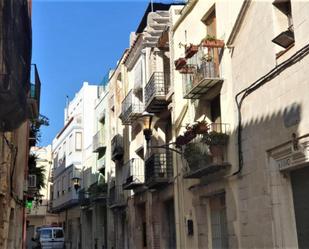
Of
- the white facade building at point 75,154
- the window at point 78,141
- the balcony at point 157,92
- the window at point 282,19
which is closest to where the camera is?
the window at point 282,19

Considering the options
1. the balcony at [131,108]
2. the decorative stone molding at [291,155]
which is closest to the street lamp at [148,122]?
the balcony at [131,108]

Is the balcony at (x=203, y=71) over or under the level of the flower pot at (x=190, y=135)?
over

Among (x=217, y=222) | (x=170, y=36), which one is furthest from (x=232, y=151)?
(x=170, y=36)

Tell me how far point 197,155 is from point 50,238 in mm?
25497

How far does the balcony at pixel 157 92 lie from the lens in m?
19.0

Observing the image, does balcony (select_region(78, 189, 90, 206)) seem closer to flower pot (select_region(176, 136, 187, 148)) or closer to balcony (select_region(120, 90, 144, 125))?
balcony (select_region(120, 90, 144, 125))

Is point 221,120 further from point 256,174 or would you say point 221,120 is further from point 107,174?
point 107,174

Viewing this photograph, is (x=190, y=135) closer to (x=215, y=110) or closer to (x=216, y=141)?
(x=215, y=110)

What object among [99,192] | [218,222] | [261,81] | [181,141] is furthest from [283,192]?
[99,192]

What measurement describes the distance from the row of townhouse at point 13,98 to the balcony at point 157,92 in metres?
4.18

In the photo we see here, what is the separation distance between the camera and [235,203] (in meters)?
12.7

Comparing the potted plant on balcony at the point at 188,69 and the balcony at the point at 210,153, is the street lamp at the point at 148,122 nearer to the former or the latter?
the potted plant on balcony at the point at 188,69

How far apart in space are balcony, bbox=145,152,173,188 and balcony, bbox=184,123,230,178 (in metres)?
3.78

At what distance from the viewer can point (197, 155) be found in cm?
1409
